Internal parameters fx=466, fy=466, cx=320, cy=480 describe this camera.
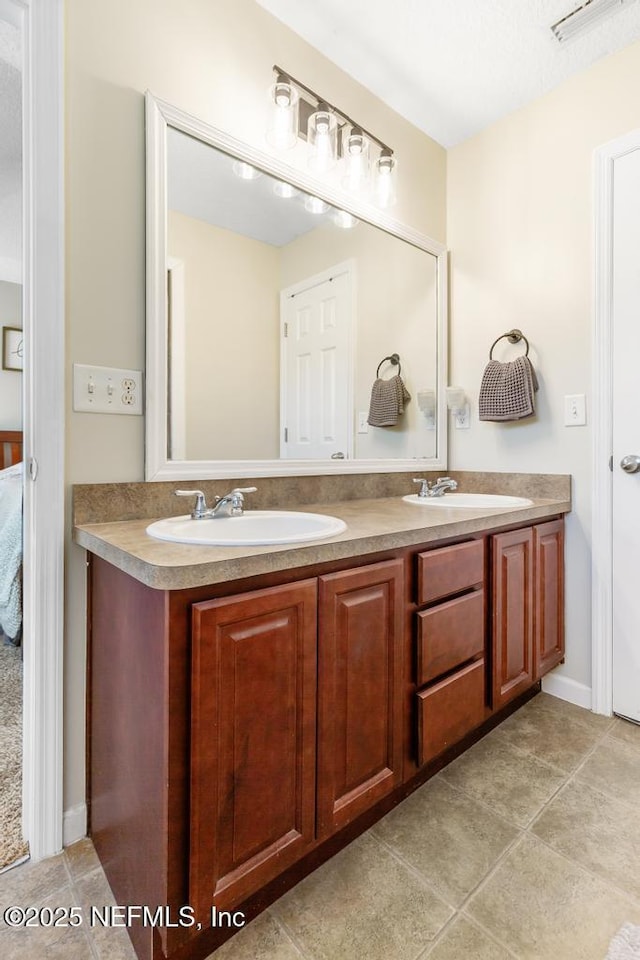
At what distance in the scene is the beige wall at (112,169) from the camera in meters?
1.14

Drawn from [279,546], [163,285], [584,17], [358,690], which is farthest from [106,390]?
[584,17]

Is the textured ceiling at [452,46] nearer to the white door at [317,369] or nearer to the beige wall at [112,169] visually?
the beige wall at [112,169]

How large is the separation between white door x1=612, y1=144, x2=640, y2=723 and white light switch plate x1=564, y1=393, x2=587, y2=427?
106 mm

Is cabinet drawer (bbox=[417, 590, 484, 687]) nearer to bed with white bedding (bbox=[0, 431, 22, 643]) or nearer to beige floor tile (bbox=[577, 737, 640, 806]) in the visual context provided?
beige floor tile (bbox=[577, 737, 640, 806])

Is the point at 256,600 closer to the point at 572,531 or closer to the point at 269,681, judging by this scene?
the point at 269,681

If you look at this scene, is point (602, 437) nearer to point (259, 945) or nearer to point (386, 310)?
point (386, 310)

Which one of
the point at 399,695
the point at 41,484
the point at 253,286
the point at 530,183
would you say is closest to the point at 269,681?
the point at 399,695

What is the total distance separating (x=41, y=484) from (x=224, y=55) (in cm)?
138

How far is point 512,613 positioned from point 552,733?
477 mm

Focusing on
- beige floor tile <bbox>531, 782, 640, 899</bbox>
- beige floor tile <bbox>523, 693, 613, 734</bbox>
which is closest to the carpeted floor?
beige floor tile <bbox>531, 782, 640, 899</bbox>

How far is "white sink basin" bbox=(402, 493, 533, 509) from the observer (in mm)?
1700

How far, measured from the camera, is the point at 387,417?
1.95 metres

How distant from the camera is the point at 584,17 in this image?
4.91 feet

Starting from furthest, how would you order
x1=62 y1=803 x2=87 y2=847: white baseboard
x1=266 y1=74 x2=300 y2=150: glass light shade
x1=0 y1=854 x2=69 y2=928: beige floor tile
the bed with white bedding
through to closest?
the bed with white bedding < x1=266 y1=74 x2=300 y2=150: glass light shade < x1=62 y1=803 x2=87 y2=847: white baseboard < x1=0 y1=854 x2=69 y2=928: beige floor tile
